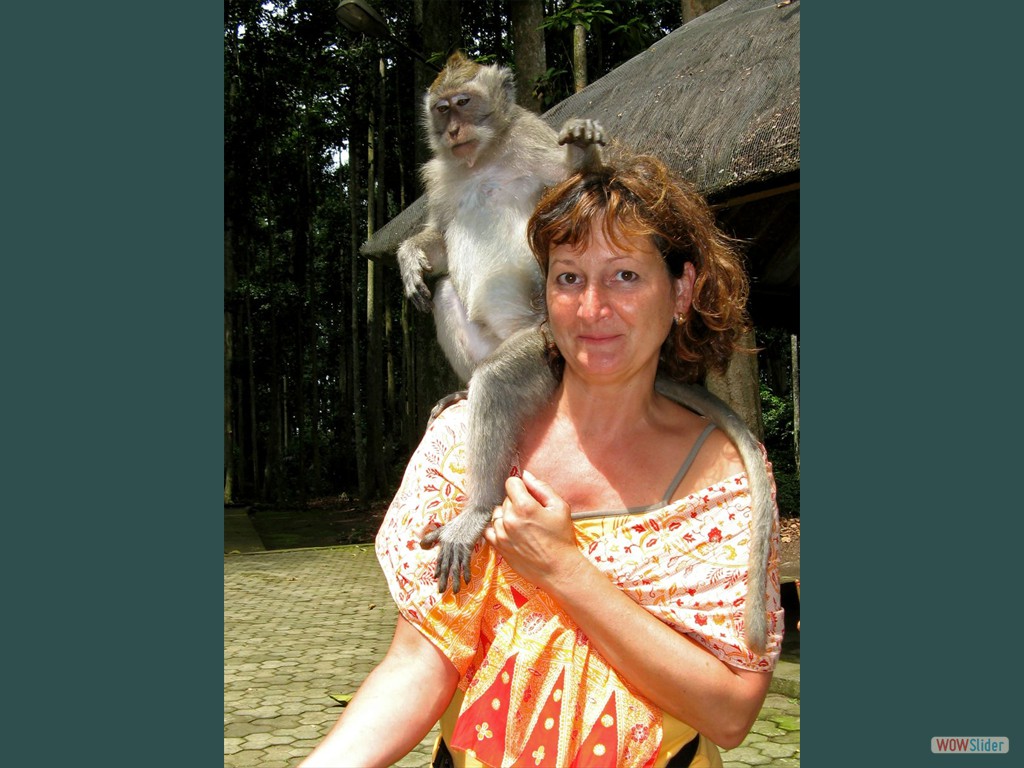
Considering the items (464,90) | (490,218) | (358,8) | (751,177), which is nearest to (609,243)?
(490,218)

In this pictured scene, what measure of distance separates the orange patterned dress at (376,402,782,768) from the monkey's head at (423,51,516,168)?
1.64 meters

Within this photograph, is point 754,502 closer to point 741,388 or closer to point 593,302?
point 593,302

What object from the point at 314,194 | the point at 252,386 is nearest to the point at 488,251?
the point at 314,194

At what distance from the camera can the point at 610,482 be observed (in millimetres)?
1676

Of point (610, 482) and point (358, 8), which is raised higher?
point (358, 8)

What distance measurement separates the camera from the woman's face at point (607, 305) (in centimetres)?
166

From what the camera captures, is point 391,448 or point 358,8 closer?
point 358,8

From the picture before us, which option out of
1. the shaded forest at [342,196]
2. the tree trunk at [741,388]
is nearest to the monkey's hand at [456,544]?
the tree trunk at [741,388]

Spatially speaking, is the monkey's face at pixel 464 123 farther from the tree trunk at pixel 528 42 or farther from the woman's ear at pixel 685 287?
the tree trunk at pixel 528 42

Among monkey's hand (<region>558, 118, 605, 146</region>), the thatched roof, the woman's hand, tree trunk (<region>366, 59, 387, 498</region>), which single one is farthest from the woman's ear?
tree trunk (<region>366, 59, 387, 498</region>)

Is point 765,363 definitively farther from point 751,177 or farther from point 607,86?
point 751,177

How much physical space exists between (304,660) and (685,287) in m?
4.83

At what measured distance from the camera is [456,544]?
1.80 meters

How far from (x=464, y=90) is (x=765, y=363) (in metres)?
15.5
